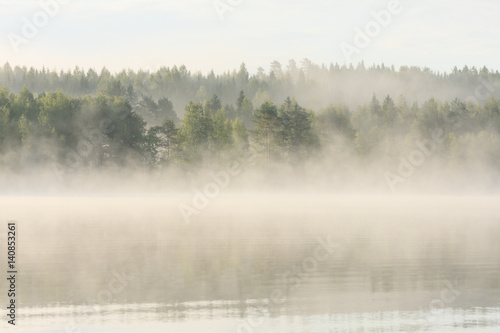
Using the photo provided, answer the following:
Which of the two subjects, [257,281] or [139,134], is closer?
[257,281]

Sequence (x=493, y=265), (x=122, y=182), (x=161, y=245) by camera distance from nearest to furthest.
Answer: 1. (x=493, y=265)
2. (x=161, y=245)
3. (x=122, y=182)

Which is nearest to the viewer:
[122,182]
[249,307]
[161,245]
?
[249,307]

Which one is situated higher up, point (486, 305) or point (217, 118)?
point (217, 118)

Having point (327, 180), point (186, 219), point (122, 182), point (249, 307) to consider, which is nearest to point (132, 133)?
point (122, 182)

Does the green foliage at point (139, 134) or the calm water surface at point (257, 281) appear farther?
the green foliage at point (139, 134)

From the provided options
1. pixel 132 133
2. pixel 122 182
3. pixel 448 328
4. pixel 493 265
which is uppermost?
pixel 132 133

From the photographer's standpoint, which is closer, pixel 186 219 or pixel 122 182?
pixel 186 219

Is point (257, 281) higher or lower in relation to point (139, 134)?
lower

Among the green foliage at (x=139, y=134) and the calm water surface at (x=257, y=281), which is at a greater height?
the green foliage at (x=139, y=134)

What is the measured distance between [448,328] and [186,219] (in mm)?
37968

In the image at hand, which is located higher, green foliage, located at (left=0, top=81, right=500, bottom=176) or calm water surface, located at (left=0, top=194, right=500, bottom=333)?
green foliage, located at (left=0, top=81, right=500, bottom=176)

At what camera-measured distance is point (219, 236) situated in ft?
127

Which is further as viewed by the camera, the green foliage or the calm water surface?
the green foliage

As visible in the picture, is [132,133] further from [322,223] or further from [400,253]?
[400,253]
